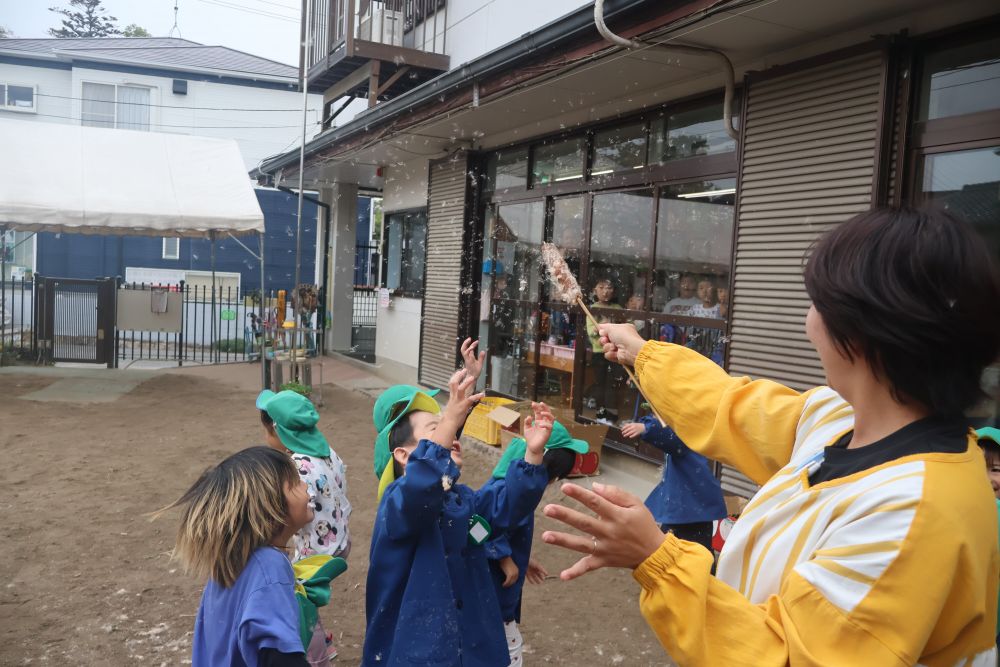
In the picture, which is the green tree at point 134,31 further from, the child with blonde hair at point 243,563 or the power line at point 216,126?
the child with blonde hair at point 243,563

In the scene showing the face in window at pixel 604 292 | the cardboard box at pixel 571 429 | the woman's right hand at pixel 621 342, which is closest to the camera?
the woman's right hand at pixel 621 342

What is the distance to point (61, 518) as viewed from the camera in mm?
5531

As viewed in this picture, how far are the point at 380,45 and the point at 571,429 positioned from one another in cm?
662

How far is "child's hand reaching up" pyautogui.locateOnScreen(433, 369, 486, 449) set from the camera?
84.6 inches

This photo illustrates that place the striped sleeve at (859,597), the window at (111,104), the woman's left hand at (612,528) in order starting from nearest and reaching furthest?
the striped sleeve at (859,597) → the woman's left hand at (612,528) → the window at (111,104)

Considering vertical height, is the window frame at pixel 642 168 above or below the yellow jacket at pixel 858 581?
above

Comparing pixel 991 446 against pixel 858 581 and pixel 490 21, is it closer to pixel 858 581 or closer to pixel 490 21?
pixel 858 581

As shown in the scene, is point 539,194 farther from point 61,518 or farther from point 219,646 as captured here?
point 219,646

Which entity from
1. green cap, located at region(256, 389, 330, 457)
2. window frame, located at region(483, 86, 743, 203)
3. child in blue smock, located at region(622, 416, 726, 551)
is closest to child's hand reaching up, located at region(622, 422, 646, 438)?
child in blue smock, located at region(622, 416, 726, 551)

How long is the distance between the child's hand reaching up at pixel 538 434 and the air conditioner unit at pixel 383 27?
9.37m

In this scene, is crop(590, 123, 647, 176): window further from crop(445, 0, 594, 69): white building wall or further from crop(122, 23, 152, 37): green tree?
crop(122, 23, 152, 37): green tree

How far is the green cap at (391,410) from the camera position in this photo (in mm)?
2662

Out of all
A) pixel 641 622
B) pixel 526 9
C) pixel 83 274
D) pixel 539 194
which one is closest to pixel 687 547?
pixel 641 622

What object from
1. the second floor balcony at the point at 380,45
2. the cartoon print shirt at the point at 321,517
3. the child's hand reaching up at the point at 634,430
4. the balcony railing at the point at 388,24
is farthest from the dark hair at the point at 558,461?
the balcony railing at the point at 388,24
